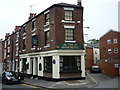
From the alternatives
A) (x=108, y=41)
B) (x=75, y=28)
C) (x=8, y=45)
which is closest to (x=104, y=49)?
(x=108, y=41)

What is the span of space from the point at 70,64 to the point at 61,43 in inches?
106

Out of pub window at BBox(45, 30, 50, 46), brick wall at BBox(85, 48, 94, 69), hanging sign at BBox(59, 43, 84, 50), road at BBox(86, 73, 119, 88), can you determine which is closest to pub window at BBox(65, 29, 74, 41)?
hanging sign at BBox(59, 43, 84, 50)

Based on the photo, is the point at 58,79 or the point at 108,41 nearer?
the point at 58,79

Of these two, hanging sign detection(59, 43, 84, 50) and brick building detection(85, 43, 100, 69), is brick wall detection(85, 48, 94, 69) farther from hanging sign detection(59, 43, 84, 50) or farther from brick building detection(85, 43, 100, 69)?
hanging sign detection(59, 43, 84, 50)

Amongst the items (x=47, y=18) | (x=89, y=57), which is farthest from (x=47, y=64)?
(x=89, y=57)

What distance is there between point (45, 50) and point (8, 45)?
20.7 meters

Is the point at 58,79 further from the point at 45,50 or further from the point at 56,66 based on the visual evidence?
the point at 45,50

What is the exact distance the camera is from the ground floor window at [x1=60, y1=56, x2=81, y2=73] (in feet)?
68.5

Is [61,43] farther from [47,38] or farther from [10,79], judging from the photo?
[10,79]

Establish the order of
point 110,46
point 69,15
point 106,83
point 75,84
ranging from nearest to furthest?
point 75,84, point 106,83, point 69,15, point 110,46

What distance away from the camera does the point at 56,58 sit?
20625mm

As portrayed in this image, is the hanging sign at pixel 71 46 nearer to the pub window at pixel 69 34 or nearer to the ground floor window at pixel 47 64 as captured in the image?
the pub window at pixel 69 34

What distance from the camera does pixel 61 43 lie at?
21172 millimetres

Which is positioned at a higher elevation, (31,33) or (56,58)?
(31,33)
